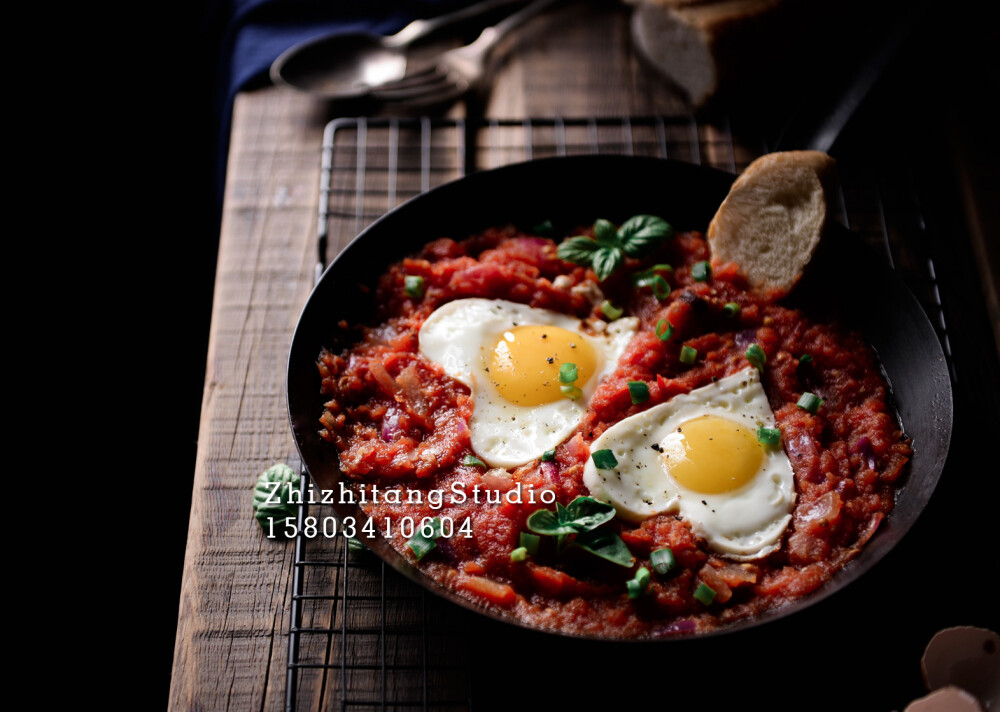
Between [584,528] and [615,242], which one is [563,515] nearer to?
[584,528]

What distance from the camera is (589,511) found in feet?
11.8

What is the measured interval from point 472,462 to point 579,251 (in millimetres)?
1361

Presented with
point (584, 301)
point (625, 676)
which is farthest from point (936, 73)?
point (625, 676)

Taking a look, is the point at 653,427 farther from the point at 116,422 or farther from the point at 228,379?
the point at 116,422

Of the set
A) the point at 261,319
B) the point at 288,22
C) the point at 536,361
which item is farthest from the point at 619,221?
the point at 288,22

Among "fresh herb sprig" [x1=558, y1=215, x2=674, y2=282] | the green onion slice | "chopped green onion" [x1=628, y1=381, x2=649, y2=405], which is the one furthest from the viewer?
"fresh herb sprig" [x1=558, y1=215, x2=674, y2=282]

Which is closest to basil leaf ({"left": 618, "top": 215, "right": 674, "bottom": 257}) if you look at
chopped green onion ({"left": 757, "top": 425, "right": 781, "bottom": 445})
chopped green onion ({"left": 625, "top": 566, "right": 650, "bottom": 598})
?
chopped green onion ({"left": 757, "top": 425, "right": 781, "bottom": 445})

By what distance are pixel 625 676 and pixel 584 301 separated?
186 centimetres

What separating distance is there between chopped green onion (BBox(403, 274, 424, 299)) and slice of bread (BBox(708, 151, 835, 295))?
1578 mm

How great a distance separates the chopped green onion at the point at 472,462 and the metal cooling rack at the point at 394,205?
620 mm

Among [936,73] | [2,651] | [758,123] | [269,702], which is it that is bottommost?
[2,651]

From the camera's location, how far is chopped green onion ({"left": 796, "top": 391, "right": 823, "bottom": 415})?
3.98 m

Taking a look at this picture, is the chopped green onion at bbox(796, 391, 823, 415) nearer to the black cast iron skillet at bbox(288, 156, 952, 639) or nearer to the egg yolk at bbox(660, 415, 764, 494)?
the egg yolk at bbox(660, 415, 764, 494)

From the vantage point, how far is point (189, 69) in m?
6.65
